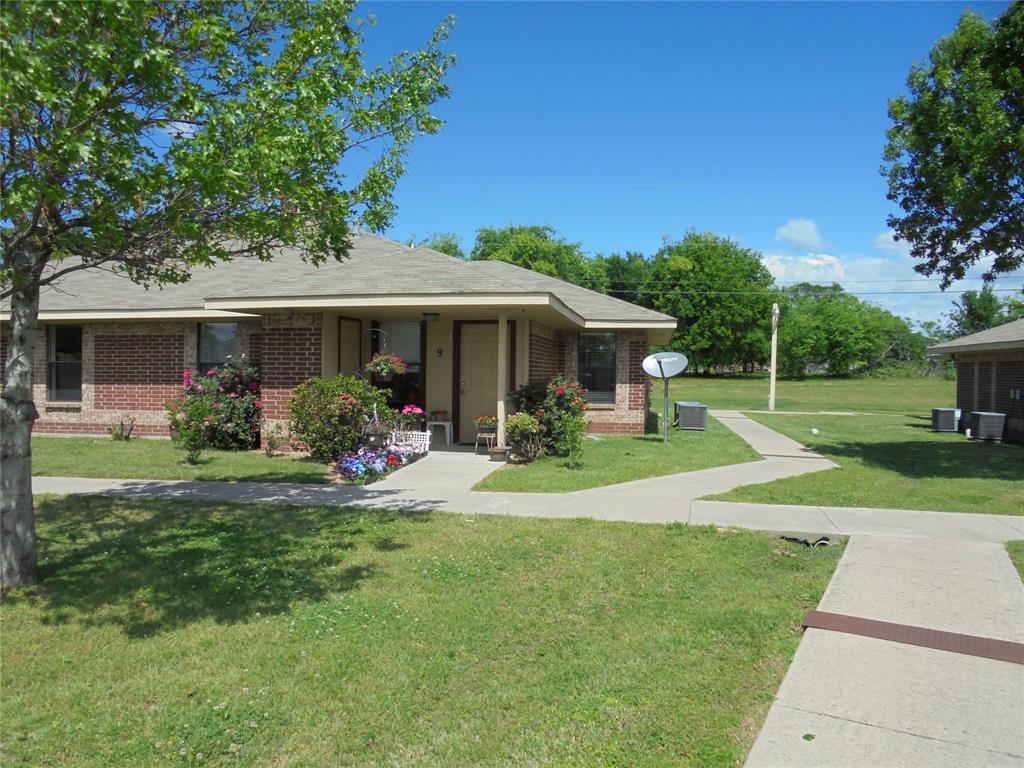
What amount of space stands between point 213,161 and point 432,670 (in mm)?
3591

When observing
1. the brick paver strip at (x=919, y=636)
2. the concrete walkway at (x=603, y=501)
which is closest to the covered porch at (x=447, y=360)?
the concrete walkway at (x=603, y=501)

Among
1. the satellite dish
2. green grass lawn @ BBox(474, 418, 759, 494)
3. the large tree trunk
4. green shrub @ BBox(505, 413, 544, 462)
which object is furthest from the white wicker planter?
the large tree trunk

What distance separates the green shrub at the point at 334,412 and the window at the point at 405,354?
272 cm

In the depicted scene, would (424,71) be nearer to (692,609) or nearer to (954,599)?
(692,609)

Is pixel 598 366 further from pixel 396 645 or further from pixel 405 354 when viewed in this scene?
pixel 396 645

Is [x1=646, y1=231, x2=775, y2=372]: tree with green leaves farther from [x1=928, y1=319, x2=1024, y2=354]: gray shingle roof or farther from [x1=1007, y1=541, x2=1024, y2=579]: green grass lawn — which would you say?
[x1=1007, y1=541, x2=1024, y2=579]: green grass lawn

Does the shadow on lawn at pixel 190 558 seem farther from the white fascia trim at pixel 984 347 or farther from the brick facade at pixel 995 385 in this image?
the brick facade at pixel 995 385

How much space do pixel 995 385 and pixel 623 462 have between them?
48.9ft

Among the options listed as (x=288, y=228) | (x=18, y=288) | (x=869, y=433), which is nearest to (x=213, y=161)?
(x=288, y=228)

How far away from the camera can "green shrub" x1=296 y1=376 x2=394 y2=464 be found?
10.6m

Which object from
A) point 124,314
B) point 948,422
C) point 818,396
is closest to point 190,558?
point 124,314

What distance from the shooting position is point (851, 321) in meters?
69.2

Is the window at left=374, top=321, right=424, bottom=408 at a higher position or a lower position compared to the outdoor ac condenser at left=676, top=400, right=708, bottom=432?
higher

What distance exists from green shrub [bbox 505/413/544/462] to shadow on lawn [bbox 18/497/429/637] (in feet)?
12.4
